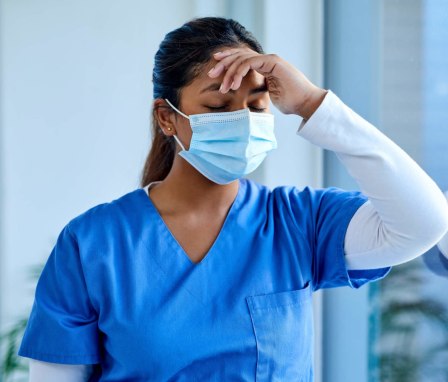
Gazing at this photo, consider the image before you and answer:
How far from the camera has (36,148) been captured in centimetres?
247

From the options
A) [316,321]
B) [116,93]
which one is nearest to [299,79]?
[316,321]

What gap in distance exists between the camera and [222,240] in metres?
1.41

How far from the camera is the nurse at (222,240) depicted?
4.13ft

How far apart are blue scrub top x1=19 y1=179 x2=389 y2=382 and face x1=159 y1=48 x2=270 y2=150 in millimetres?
207

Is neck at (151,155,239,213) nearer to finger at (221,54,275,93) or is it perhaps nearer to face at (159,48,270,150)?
face at (159,48,270,150)

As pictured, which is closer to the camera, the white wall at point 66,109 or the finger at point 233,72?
the finger at point 233,72

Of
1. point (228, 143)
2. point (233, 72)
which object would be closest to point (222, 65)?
point (233, 72)

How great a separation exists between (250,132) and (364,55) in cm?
77

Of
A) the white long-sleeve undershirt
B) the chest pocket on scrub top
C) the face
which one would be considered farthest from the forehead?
the chest pocket on scrub top

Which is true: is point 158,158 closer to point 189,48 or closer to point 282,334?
point 189,48

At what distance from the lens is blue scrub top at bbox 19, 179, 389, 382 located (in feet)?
4.25

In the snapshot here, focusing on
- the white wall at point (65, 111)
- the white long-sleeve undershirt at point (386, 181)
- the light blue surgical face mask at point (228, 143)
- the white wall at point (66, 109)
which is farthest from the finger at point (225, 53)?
the white wall at point (65, 111)

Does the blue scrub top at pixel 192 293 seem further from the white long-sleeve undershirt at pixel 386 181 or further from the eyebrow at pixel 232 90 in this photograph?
the eyebrow at pixel 232 90

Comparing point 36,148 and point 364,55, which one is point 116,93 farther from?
point 364,55
